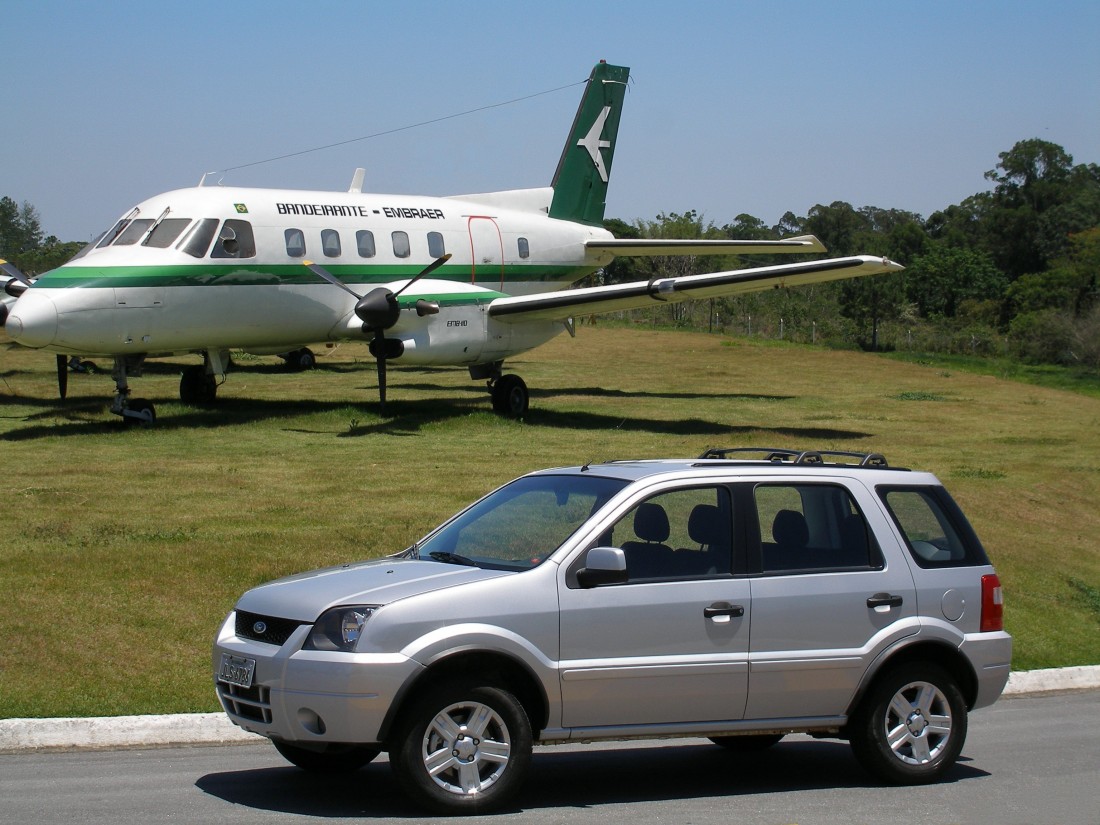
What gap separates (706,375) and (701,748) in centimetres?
2594

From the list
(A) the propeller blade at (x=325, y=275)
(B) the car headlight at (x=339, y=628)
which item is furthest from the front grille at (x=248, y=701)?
(A) the propeller blade at (x=325, y=275)

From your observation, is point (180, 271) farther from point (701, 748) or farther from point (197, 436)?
point (701, 748)

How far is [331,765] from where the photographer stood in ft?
24.1

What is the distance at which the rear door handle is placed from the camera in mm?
7340

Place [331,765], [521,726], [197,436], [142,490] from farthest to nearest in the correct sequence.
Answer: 1. [197,436]
2. [142,490]
3. [331,765]
4. [521,726]

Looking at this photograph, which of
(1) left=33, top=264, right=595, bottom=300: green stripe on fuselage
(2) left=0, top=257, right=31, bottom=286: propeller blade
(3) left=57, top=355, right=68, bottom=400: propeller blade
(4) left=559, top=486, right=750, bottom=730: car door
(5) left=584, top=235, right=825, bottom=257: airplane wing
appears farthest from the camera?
(5) left=584, top=235, right=825, bottom=257: airplane wing

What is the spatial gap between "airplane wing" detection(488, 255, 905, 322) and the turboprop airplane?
0.12ft

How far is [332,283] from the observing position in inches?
920

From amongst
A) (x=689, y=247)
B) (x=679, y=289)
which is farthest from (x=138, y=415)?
(x=689, y=247)

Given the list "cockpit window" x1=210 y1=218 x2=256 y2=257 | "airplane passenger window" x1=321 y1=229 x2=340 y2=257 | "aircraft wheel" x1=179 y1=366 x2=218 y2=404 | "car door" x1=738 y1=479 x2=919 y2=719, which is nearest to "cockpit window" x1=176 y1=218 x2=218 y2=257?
"cockpit window" x1=210 y1=218 x2=256 y2=257

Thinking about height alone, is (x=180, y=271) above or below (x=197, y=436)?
above

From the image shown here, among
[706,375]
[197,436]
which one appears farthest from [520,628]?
[706,375]

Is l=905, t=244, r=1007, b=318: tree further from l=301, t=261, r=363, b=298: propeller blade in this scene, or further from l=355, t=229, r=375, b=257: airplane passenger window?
l=301, t=261, r=363, b=298: propeller blade

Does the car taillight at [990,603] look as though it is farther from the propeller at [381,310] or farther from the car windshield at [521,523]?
the propeller at [381,310]
